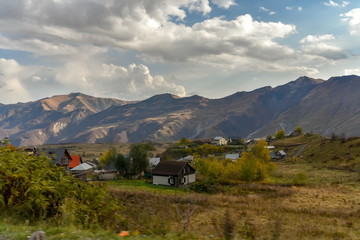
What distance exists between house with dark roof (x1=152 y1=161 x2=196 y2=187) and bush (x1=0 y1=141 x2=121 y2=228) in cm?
5692

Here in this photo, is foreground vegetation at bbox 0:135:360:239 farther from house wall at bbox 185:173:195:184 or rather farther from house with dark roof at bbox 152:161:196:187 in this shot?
house with dark roof at bbox 152:161:196:187

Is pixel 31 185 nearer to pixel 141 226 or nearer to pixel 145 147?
pixel 141 226

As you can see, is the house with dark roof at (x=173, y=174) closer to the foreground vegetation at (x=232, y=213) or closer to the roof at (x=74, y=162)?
the foreground vegetation at (x=232, y=213)

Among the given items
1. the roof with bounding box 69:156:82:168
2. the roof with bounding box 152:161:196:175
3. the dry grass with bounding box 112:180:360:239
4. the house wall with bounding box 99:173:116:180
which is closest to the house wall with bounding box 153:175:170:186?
the roof with bounding box 152:161:196:175

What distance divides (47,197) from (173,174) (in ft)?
193

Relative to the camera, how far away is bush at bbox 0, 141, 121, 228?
39.8 ft

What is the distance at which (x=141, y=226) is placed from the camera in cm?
1402

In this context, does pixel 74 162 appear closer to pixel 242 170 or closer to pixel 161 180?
pixel 161 180

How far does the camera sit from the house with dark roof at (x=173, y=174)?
70250 millimetres

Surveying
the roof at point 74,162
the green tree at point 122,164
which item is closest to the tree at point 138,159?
the green tree at point 122,164

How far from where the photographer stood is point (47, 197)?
12.8 meters

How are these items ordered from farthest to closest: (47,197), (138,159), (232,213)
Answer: (138,159) → (232,213) → (47,197)

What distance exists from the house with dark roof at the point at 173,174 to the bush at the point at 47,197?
2241 inches

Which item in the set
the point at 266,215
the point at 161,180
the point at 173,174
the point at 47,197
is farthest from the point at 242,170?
the point at 47,197
